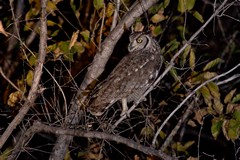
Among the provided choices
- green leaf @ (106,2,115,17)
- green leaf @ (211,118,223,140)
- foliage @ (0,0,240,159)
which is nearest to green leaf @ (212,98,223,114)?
foliage @ (0,0,240,159)

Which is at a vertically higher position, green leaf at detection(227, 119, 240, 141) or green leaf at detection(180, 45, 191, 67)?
green leaf at detection(180, 45, 191, 67)

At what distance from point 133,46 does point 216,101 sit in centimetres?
82

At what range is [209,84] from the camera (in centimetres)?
296

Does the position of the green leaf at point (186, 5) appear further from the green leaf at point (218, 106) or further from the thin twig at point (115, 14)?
the green leaf at point (218, 106)

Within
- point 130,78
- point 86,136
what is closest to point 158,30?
point 130,78

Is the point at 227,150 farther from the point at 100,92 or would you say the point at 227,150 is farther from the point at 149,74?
the point at 100,92

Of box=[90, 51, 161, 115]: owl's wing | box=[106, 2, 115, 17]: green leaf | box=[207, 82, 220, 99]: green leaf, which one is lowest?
box=[207, 82, 220, 99]: green leaf

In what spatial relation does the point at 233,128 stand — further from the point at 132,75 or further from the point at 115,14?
the point at 115,14

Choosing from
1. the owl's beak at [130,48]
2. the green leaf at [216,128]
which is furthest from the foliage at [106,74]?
the owl's beak at [130,48]

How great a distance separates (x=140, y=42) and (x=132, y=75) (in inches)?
10.5

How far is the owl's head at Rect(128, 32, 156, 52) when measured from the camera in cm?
355

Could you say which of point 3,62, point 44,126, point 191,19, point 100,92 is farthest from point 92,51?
point 191,19

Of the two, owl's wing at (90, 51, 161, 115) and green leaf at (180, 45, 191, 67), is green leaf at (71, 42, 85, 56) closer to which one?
owl's wing at (90, 51, 161, 115)

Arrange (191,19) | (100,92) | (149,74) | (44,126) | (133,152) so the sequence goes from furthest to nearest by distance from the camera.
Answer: (191,19) < (133,152) < (149,74) < (100,92) < (44,126)
